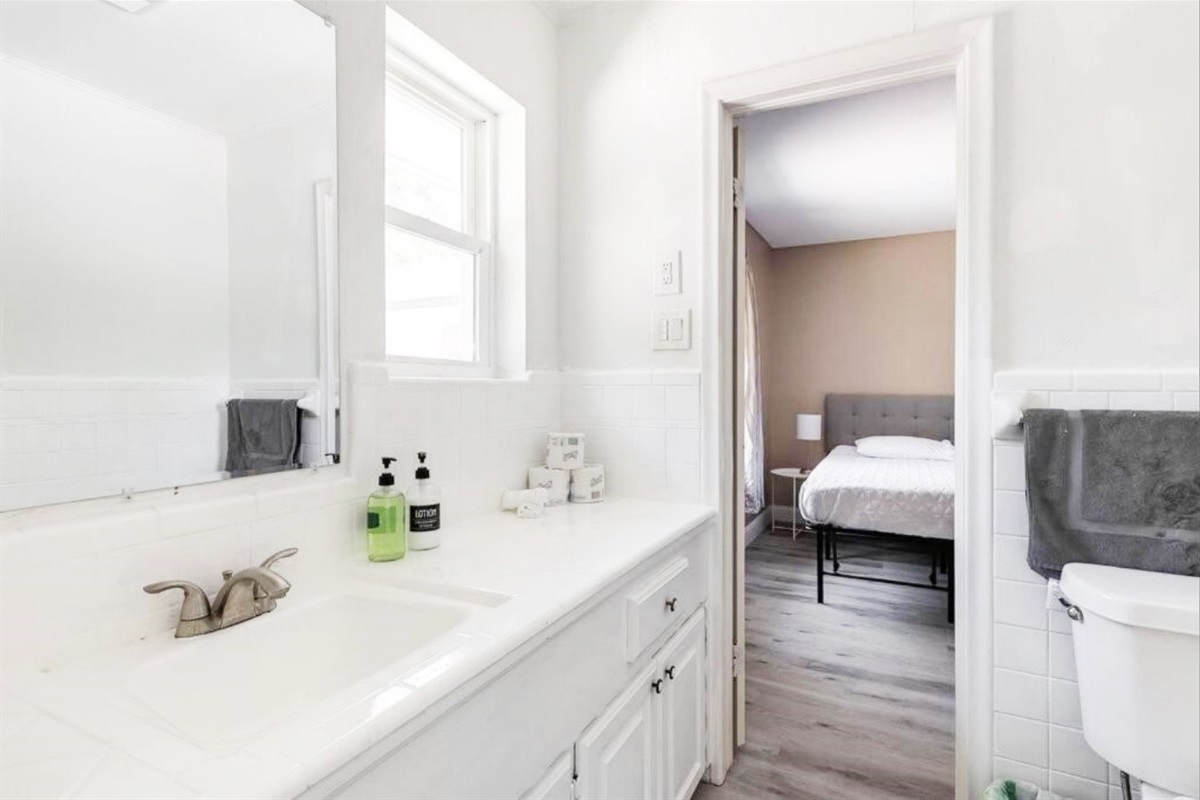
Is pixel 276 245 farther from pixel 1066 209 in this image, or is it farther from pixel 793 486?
pixel 793 486

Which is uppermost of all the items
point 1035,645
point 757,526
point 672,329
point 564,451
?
point 672,329

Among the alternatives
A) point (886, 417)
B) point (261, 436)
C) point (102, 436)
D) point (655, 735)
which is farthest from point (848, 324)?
point (102, 436)

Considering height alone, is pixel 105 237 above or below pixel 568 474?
above

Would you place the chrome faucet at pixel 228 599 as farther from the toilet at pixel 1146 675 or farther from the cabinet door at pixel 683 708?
the toilet at pixel 1146 675

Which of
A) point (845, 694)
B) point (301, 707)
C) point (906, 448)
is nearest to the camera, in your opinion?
point (301, 707)

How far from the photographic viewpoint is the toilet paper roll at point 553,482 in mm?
1770

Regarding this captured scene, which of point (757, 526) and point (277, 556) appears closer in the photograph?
point (277, 556)

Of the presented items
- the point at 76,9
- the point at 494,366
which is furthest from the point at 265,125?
the point at 494,366

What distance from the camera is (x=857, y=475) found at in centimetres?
343

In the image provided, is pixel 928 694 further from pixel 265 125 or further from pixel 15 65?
pixel 15 65

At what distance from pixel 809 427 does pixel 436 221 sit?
3915mm

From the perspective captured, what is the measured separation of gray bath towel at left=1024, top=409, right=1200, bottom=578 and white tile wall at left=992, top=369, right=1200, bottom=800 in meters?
0.08

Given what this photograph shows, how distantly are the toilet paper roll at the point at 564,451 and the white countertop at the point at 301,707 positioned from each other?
22.6 inches

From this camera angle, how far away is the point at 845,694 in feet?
7.51
